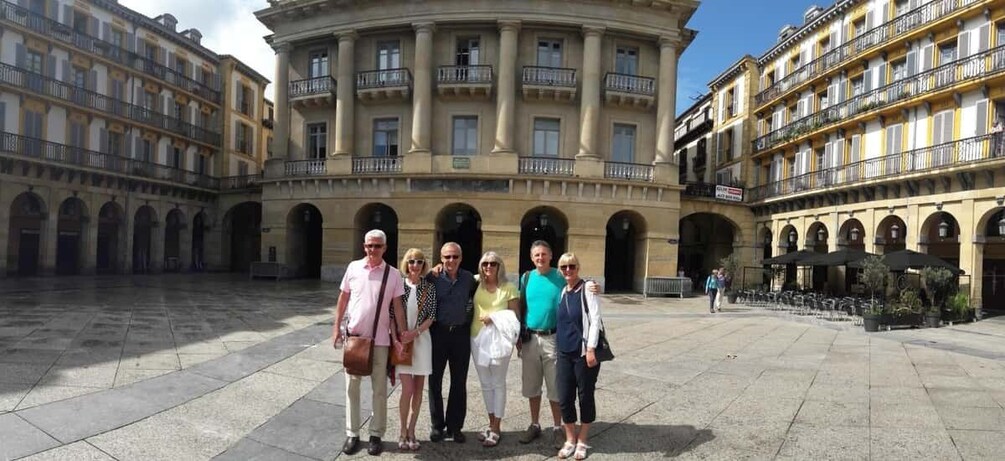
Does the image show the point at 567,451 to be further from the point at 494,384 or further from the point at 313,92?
the point at 313,92

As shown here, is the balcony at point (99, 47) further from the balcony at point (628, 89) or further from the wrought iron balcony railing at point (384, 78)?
the balcony at point (628, 89)

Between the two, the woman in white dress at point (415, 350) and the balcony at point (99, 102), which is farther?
the balcony at point (99, 102)

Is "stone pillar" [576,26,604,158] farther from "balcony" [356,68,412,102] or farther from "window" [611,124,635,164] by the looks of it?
"balcony" [356,68,412,102]

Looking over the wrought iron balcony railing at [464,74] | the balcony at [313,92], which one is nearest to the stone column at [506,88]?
the wrought iron balcony railing at [464,74]

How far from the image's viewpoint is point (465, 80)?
23812 millimetres

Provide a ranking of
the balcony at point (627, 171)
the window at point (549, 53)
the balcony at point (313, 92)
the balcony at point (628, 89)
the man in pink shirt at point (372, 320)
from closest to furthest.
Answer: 1. the man in pink shirt at point (372, 320)
2. the balcony at point (627, 171)
3. the balcony at point (628, 89)
4. the window at point (549, 53)
5. the balcony at point (313, 92)

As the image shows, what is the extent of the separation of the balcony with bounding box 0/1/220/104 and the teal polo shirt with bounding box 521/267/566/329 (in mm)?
31535

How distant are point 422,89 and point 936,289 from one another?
809 inches

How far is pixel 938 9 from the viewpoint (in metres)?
21.2

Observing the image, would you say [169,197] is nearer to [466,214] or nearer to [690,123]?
[466,214]

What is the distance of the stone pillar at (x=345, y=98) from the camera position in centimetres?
2489

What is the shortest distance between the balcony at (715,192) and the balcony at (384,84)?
49.9 ft

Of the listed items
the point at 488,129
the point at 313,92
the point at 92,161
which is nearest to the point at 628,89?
the point at 488,129

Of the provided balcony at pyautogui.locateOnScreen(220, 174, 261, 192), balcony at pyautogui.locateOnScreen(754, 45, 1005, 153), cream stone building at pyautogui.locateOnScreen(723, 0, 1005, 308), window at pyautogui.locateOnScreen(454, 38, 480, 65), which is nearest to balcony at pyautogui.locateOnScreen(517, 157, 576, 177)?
window at pyautogui.locateOnScreen(454, 38, 480, 65)
